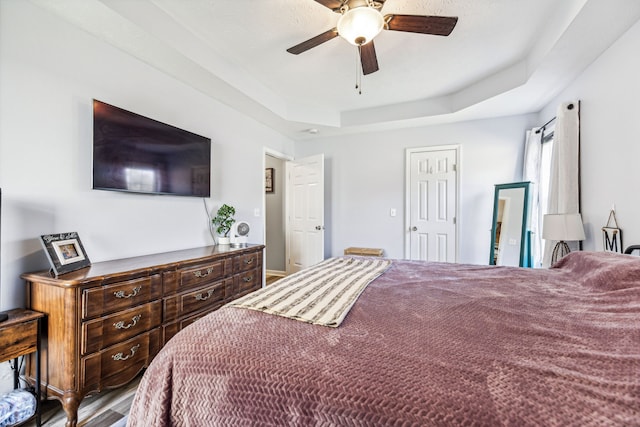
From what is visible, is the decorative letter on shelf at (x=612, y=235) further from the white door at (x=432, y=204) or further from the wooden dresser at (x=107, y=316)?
the wooden dresser at (x=107, y=316)

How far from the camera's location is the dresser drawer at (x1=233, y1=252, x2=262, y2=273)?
2.65 metres

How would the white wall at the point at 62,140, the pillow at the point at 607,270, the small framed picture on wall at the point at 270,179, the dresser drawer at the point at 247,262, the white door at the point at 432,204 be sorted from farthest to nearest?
the small framed picture on wall at the point at 270,179, the white door at the point at 432,204, the dresser drawer at the point at 247,262, the white wall at the point at 62,140, the pillow at the point at 607,270

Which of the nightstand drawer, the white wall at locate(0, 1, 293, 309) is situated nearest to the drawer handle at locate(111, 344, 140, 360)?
the nightstand drawer

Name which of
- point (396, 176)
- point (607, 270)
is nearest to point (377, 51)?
point (396, 176)

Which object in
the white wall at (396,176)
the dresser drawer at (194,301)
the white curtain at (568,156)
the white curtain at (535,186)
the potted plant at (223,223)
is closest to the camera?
the dresser drawer at (194,301)

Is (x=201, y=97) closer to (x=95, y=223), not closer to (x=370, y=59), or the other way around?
(x=95, y=223)

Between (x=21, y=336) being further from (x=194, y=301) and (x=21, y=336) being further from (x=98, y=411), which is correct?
(x=194, y=301)

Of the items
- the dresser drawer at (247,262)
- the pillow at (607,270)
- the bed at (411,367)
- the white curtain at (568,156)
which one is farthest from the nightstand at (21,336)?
the white curtain at (568,156)

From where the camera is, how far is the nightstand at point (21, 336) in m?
1.36

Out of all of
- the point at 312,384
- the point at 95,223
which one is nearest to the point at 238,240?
the point at 95,223

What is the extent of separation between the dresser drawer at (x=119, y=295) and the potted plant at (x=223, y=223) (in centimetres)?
111

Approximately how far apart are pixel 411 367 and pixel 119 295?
1.72 m

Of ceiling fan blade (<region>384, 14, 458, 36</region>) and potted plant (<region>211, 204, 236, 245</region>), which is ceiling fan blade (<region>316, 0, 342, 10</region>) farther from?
potted plant (<region>211, 204, 236, 245</region>)

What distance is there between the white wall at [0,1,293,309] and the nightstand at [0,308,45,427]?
27 centimetres
